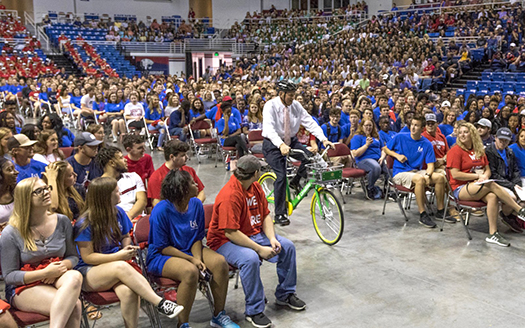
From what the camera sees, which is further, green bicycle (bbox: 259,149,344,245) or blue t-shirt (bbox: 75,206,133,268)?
green bicycle (bbox: 259,149,344,245)

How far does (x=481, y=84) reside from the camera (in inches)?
650

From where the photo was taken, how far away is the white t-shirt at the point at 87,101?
1387 cm

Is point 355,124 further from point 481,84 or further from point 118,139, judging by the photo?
point 481,84

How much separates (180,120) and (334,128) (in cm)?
382

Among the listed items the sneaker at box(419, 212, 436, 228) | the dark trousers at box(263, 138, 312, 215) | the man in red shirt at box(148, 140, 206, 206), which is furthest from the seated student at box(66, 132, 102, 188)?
the sneaker at box(419, 212, 436, 228)

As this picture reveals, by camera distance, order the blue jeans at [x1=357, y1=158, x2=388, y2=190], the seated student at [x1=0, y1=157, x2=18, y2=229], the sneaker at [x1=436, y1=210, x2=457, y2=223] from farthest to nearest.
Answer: the blue jeans at [x1=357, y1=158, x2=388, y2=190] < the sneaker at [x1=436, y1=210, x2=457, y2=223] < the seated student at [x1=0, y1=157, x2=18, y2=229]

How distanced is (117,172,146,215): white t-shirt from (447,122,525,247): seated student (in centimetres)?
372

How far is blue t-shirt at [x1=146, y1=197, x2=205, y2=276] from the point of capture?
3742mm

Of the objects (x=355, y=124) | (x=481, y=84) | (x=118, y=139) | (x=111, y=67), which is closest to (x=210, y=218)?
(x=355, y=124)

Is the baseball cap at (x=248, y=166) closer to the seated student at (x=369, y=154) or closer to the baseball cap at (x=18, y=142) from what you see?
the baseball cap at (x=18, y=142)

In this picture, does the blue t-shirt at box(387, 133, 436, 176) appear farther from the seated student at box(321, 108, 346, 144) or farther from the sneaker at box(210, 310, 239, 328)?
the sneaker at box(210, 310, 239, 328)

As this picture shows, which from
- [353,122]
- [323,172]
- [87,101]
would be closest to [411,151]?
[353,122]

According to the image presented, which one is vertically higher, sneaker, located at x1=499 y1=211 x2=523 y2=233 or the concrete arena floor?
sneaker, located at x1=499 y1=211 x2=523 y2=233

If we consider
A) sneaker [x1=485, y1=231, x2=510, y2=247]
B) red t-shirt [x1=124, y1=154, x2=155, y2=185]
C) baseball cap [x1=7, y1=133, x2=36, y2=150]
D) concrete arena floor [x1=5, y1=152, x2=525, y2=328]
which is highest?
baseball cap [x1=7, y1=133, x2=36, y2=150]
